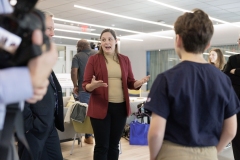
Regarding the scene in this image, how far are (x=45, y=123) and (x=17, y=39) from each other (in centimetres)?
135

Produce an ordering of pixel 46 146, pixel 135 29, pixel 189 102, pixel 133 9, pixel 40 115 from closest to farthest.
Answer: pixel 189 102 → pixel 40 115 → pixel 46 146 → pixel 133 9 → pixel 135 29

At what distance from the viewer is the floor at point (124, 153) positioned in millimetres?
4250

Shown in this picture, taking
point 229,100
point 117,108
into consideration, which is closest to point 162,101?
point 229,100

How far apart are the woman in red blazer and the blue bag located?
2.29 m

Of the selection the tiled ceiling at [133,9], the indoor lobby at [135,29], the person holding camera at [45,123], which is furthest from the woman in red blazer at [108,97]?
the tiled ceiling at [133,9]

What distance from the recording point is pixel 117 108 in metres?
2.65

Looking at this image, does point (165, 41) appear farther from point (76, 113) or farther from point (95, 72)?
point (95, 72)

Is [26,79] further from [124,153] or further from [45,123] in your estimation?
[124,153]

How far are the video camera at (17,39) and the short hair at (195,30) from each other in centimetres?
85

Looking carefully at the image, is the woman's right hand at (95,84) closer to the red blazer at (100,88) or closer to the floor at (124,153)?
the red blazer at (100,88)

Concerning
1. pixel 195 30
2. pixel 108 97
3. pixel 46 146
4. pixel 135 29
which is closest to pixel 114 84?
pixel 108 97

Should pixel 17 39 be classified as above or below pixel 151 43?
below

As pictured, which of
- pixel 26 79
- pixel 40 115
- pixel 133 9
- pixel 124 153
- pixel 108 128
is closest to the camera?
pixel 26 79

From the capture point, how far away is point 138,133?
16.9ft
